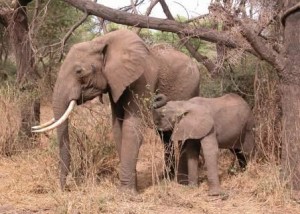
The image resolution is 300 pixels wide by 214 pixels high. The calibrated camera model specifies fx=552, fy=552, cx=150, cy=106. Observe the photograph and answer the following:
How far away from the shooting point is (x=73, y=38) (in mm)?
19312

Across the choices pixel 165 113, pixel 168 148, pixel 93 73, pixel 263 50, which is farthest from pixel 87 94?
pixel 263 50

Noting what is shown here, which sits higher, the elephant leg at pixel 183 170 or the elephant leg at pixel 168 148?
the elephant leg at pixel 168 148

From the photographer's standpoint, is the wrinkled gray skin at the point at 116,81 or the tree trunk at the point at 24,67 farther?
the tree trunk at the point at 24,67

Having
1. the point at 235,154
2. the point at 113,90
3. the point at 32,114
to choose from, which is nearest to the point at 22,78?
the point at 32,114

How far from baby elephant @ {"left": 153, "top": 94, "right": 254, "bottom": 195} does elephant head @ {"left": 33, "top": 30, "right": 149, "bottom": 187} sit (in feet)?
1.53

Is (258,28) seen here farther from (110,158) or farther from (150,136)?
(110,158)

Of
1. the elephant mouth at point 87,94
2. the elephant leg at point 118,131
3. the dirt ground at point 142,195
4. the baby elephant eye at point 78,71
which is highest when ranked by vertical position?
the baby elephant eye at point 78,71

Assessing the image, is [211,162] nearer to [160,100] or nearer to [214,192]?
[214,192]

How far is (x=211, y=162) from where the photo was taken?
595 cm

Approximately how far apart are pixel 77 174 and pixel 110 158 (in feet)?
2.29

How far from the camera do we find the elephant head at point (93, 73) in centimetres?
586

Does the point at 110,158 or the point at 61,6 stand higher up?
the point at 61,6

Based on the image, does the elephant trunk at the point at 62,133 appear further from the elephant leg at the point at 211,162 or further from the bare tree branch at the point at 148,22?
the elephant leg at the point at 211,162

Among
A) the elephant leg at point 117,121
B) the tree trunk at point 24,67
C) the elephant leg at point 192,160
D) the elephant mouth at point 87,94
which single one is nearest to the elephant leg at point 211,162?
the elephant leg at point 192,160
